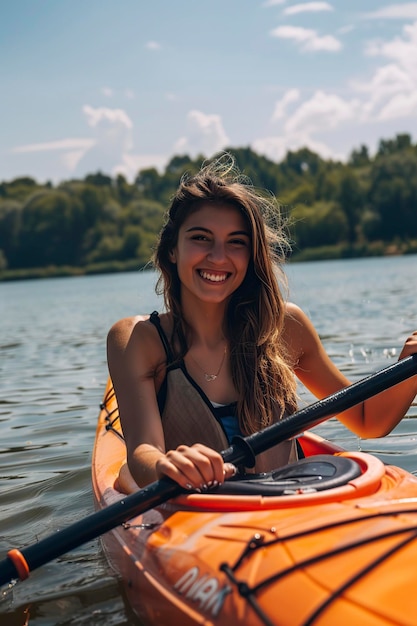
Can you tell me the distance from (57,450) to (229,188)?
11.1ft

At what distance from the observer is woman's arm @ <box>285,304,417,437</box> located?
3375 millimetres

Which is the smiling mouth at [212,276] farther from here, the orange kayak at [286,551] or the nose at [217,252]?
the orange kayak at [286,551]

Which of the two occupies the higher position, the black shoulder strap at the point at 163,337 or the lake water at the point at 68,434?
the black shoulder strap at the point at 163,337

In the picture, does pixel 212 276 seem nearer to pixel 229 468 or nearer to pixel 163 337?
pixel 163 337

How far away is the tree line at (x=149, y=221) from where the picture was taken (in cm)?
5172

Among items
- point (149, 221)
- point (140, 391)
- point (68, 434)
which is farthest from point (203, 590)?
point (149, 221)

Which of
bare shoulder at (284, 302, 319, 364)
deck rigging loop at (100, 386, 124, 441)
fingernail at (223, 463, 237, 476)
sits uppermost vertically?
bare shoulder at (284, 302, 319, 364)

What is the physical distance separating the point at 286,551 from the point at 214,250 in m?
1.38

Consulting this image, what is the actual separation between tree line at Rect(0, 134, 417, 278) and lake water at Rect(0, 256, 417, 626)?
2818 cm

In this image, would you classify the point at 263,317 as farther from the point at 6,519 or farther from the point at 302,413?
the point at 6,519

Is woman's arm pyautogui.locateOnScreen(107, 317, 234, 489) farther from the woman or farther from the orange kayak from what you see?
the orange kayak

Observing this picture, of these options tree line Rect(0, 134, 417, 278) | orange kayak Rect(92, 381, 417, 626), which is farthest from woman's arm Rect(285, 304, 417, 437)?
tree line Rect(0, 134, 417, 278)

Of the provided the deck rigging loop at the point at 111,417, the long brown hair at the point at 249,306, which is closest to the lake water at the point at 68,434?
the long brown hair at the point at 249,306

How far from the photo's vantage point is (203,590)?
2.27 metres
